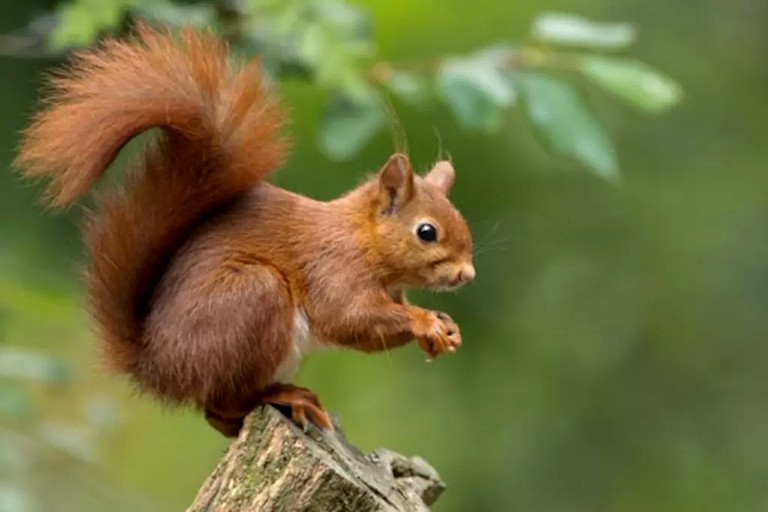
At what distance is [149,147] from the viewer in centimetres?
159

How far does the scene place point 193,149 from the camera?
1566 millimetres

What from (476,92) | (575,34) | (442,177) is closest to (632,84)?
(575,34)

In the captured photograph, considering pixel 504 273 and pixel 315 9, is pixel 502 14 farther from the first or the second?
pixel 315 9

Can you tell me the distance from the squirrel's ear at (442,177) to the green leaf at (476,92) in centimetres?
35

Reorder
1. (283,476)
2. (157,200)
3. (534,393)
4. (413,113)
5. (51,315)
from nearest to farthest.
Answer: (283,476), (157,200), (51,315), (413,113), (534,393)

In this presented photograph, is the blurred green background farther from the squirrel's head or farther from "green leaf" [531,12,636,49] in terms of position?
the squirrel's head

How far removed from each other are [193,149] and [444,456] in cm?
187

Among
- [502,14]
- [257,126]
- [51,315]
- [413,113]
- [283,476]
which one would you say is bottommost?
[51,315]

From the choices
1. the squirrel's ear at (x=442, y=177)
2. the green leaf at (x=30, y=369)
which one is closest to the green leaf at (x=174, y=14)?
→ the squirrel's ear at (x=442, y=177)

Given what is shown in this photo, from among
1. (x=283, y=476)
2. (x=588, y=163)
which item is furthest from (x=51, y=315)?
(x=283, y=476)

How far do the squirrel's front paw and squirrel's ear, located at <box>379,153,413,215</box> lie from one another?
0.58 feet

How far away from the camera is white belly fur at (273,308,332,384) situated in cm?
153

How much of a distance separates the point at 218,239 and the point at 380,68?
800 mm

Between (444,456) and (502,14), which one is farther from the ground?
(502,14)
